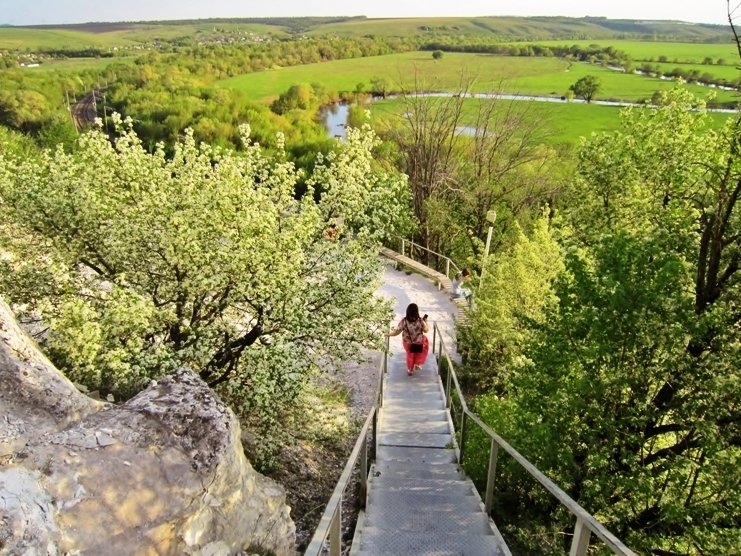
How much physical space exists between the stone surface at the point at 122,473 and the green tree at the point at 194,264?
2.72m

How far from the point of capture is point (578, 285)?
25.4 feet

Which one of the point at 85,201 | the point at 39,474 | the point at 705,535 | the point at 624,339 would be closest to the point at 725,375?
the point at 624,339

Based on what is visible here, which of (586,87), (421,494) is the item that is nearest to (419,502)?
(421,494)

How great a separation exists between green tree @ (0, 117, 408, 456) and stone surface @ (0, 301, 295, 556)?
8.91 ft

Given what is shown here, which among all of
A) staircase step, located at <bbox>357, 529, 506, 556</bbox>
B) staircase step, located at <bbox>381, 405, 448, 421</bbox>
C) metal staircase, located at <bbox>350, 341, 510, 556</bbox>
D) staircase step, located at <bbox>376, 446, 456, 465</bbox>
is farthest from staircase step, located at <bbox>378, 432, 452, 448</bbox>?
staircase step, located at <bbox>357, 529, 506, 556</bbox>

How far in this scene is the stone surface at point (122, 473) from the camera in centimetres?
402

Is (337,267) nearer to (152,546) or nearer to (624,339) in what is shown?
(624,339)

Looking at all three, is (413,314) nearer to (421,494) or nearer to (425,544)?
(421,494)

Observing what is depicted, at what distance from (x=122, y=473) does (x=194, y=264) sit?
5.24m

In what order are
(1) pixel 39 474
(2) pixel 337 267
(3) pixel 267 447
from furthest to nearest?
(2) pixel 337 267, (3) pixel 267 447, (1) pixel 39 474

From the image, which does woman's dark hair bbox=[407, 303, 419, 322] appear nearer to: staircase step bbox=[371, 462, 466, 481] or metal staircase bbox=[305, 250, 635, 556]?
metal staircase bbox=[305, 250, 635, 556]

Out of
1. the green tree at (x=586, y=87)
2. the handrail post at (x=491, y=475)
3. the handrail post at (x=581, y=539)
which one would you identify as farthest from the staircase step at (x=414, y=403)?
the green tree at (x=586, y=87)

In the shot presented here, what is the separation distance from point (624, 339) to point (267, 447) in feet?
18.5

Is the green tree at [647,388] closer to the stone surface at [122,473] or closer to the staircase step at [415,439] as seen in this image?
the staircase step at [415,439]
